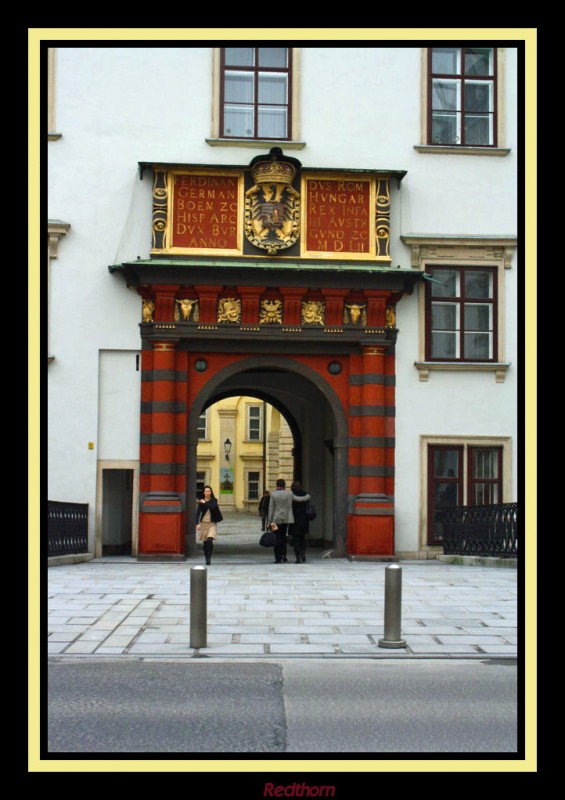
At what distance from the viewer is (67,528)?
1980 cm

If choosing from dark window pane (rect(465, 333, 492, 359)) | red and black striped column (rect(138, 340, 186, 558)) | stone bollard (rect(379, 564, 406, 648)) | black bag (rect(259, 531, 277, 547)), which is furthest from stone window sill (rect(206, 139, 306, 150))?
stone bollard (rect(379, 564, 406, 648))

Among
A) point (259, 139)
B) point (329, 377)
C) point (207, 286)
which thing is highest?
point (259, 139)

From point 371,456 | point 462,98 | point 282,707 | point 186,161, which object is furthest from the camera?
point 462,98

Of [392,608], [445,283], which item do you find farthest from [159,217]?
[392,608]

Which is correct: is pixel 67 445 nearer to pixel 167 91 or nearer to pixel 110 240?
pixel 110 240

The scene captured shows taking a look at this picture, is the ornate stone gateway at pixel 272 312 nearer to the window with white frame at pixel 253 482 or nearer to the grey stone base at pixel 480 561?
the grey stone base at pixel 480 561

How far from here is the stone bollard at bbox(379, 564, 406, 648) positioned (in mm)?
10781

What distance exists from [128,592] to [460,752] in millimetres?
9309

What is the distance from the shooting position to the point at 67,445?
814 inches

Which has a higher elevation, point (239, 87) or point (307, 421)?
point (239, 87)

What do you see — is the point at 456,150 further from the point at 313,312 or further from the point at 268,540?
the point at 268,540

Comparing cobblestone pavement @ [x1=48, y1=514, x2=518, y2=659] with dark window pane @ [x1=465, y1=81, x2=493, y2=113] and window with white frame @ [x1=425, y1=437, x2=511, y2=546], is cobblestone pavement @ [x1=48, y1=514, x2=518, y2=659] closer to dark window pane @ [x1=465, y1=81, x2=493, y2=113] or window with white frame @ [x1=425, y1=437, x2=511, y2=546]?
window with white frame @ [x1=425, y1=437, x2=511, y2=546]

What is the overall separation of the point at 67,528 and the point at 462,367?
830cm
